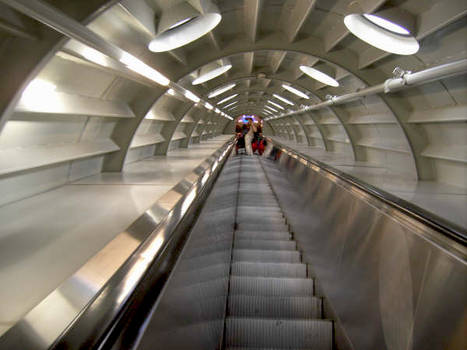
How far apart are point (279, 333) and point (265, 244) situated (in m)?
2.13

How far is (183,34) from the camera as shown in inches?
213

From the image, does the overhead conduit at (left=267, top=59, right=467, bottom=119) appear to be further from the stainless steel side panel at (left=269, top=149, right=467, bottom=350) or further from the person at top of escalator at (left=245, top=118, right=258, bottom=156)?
the person at top of escalator at (left=245, top=118, right=258, bottom=156)

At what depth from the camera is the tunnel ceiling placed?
3.12 metres

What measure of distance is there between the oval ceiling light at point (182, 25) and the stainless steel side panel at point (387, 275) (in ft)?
10.5

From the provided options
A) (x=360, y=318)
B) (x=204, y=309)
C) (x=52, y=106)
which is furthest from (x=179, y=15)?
(x=360, y=318)

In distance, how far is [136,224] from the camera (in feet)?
7.36

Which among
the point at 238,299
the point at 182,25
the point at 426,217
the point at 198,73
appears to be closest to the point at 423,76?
the point at 182,25

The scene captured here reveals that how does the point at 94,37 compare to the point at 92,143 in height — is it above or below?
above

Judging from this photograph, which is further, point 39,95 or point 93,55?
point 39,95

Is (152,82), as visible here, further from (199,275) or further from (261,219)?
(199,275)

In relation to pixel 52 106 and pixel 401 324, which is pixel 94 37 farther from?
pixel 401 324

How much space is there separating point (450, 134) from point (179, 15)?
21.7 ft

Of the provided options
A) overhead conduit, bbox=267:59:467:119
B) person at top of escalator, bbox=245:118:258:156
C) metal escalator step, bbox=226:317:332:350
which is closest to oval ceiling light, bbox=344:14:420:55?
overhead conduit, bbox=267:59:467:119

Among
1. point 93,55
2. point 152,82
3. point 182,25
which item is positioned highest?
point 182,25
